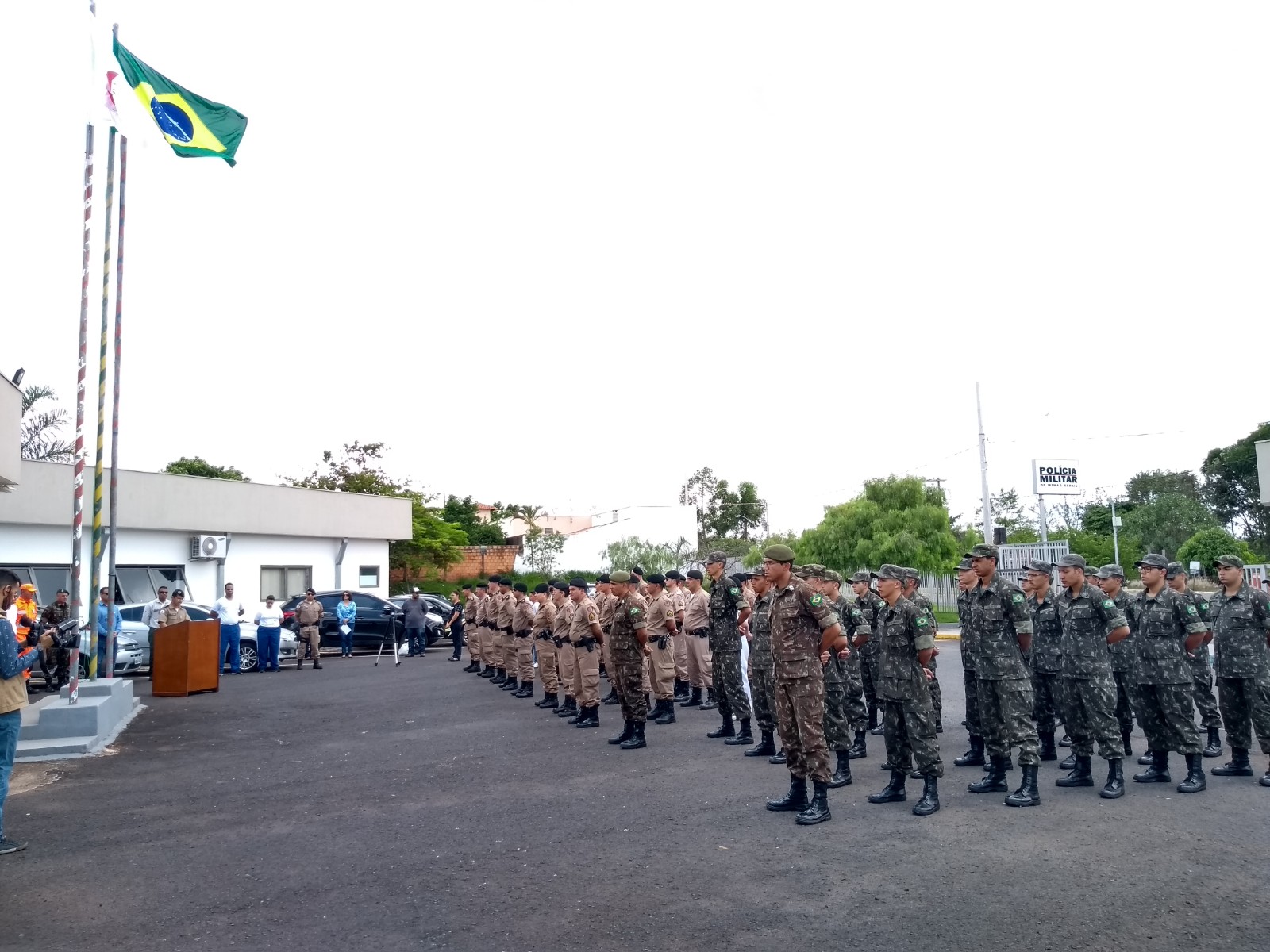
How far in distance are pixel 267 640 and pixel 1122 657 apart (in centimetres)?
1673

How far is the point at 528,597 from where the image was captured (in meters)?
15.8

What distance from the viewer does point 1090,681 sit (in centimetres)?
752

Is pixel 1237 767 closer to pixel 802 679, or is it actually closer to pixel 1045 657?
pixel 1045 657

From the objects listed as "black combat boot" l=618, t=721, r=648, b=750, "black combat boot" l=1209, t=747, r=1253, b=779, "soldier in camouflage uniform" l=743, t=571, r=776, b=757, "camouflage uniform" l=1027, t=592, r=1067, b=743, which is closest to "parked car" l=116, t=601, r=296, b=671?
"black combat boot" l=618, t=721, r=648, b=750

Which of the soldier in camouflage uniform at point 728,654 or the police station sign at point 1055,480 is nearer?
the soldier in camouflage uniform at point 728,654

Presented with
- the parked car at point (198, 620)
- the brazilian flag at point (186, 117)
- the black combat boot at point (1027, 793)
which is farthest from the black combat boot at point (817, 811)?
the parked car at point (198, 620)

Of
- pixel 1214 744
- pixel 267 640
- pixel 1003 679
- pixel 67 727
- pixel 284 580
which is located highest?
pixel 284 580

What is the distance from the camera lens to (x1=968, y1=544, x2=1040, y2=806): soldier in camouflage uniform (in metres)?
7.07

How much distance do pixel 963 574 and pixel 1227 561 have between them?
8.05 feet

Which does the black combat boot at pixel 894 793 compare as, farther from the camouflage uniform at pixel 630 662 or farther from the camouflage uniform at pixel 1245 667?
the camouflage uniform at pixel 630 662

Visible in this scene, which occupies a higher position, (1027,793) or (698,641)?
(698,641)

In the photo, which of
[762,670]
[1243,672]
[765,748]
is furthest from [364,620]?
[1243,672]

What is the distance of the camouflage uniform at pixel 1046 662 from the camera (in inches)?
332

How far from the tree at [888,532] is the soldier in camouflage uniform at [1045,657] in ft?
81.4
